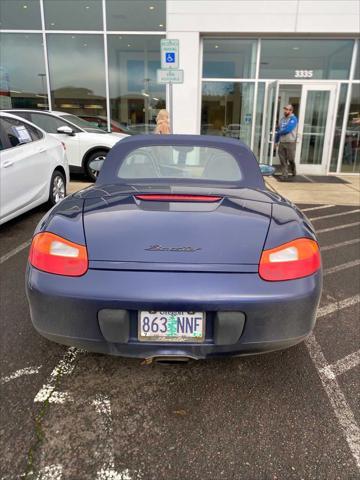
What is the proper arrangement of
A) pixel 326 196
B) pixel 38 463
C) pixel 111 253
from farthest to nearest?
pixel 326 196 → pixel 111 253 → pixel 38 463

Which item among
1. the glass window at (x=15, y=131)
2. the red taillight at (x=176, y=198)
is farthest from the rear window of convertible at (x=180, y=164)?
the glass window at (x=15, y=131)

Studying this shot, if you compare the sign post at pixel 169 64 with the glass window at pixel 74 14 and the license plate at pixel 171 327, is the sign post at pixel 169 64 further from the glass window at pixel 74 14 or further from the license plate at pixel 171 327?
the license plate at pixel 171 327

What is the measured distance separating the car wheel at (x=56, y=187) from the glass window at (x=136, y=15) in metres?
6.64

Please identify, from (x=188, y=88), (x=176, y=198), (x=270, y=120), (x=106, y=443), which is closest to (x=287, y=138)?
(x=270, y=120)

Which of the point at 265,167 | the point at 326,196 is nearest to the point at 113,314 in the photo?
the point at 265,167

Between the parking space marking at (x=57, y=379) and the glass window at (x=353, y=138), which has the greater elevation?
the glass window at (x=353, y=138)

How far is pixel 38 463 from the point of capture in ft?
5.95

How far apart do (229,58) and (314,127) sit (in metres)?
3.13

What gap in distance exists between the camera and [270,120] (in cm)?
1113

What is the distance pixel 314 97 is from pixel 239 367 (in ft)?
34.2

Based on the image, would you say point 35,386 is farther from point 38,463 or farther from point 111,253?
point 111,253

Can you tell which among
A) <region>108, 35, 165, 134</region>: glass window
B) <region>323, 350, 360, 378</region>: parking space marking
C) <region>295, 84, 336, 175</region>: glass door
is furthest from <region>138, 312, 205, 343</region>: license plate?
<region>295, 84, 336, 175</region>: glass door

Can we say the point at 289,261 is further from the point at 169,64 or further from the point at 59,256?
the point at 169,64

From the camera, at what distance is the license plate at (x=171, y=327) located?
6.23ft
